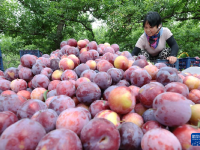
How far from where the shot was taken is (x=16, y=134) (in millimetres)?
580

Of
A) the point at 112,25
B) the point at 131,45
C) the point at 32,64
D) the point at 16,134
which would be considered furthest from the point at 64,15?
the point at 16,134

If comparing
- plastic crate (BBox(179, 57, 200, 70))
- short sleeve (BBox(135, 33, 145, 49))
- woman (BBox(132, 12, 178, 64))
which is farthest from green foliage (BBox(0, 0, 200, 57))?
plastic crate (BBox(179, 57, 200, 70))

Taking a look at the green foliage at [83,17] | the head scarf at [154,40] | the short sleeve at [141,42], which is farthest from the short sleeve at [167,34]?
the green foliage at [83,17]

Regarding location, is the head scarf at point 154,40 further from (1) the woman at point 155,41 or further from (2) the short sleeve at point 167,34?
(2) the short sleeve at point 167,34

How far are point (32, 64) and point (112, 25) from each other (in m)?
4.27

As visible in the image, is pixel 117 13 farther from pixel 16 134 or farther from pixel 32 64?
pixel 16 134

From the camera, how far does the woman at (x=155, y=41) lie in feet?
8.47

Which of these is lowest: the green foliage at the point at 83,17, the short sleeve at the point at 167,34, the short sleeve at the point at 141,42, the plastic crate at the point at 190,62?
the plastic crate at the point at 190,62

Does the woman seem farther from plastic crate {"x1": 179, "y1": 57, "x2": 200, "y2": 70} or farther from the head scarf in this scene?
plastic crate {"x1": 179, "y1": 57, "x2": 200, "y2": 70}

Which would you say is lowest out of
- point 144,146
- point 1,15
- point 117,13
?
point 144,146

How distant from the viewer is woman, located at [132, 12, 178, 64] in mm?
2582

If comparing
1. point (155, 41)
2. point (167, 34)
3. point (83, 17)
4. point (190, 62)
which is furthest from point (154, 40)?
point (83, 17)

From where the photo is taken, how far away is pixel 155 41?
288 cm

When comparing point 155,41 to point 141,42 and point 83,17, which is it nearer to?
point 141,42
